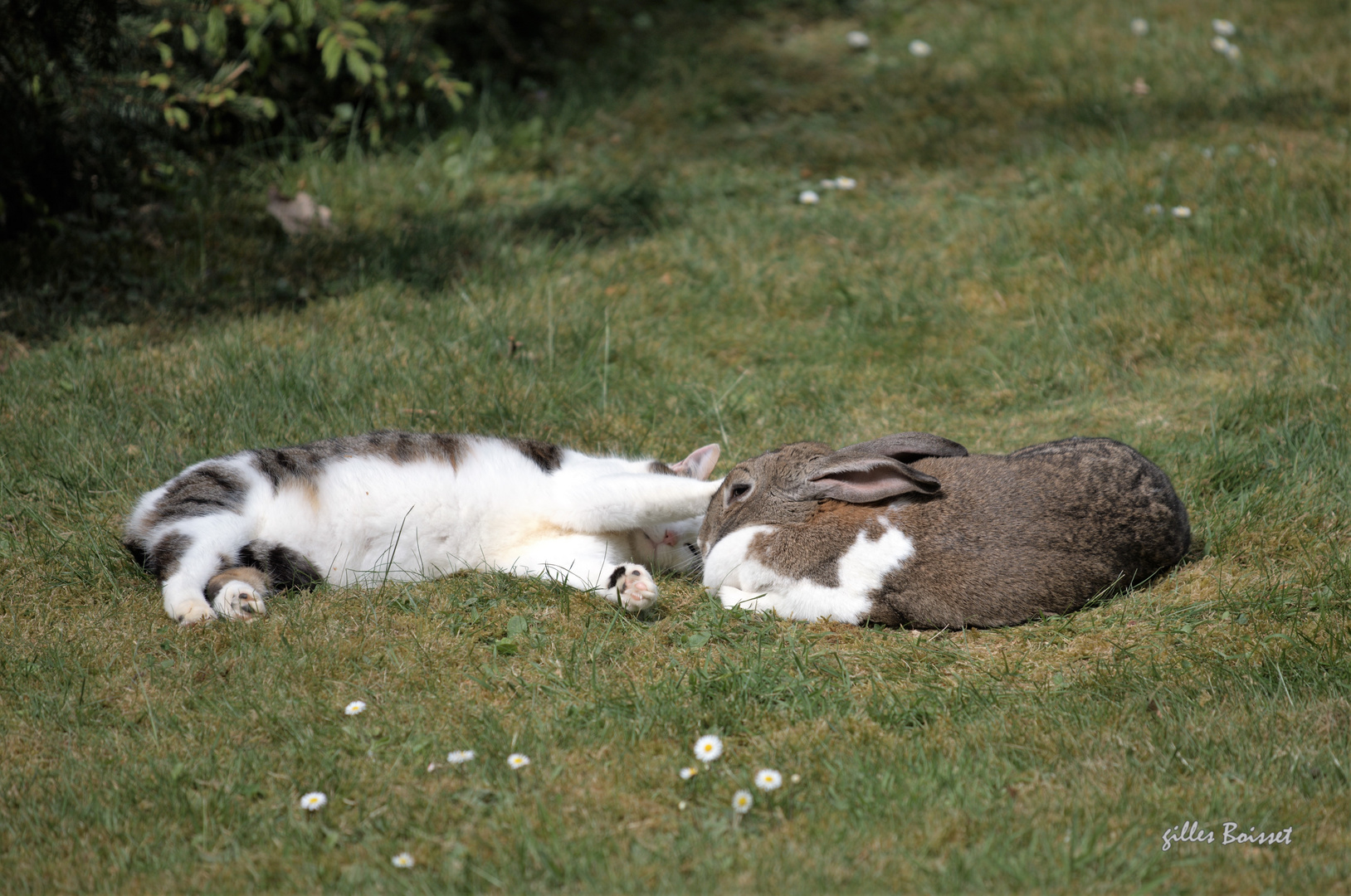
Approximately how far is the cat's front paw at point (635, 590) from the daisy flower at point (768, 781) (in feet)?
3.31

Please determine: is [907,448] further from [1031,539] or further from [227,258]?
[227,258]

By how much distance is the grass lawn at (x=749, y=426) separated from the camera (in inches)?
111

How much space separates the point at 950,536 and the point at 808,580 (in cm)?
52

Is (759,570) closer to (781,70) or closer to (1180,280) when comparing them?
(1180,280)

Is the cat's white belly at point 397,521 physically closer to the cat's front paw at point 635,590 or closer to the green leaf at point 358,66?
the cat's front paw at point 635,590

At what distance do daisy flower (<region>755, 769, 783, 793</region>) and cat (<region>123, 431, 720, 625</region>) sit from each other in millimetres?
1106

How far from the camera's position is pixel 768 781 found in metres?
2.94

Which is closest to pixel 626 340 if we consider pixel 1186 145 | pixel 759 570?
pixel 759 570

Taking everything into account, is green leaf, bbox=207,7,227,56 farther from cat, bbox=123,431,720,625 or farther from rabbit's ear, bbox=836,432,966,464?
rabbit's ear, bbox=836,432,966,464

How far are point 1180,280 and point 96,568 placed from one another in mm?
5547

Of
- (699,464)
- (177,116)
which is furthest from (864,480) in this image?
(177,116)
